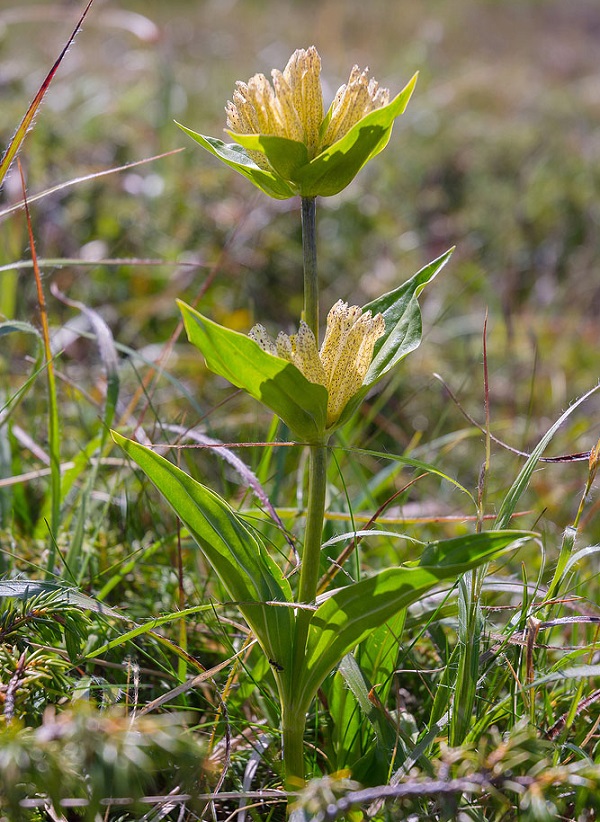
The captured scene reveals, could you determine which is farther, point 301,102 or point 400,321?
point 400,321

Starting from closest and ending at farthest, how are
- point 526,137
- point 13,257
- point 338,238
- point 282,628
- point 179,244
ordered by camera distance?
point 282,628
point 13,257
point 179,244
point 338,238
point 526,137

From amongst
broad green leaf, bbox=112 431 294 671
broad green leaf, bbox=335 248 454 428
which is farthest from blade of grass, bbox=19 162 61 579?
broad green leaf, bbox=335 248 454 428

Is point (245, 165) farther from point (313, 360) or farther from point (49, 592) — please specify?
point (49, 592)

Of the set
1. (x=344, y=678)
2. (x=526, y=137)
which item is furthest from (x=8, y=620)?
(x=526, y=137)

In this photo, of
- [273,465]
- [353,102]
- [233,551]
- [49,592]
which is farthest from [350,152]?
[273,465]

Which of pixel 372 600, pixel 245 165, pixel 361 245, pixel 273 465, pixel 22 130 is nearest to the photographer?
pixel 372 600

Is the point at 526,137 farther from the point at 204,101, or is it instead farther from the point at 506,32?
the point at 506,32

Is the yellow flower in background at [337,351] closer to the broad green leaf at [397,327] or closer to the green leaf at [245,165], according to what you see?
the broad green leaf at [397,327]
